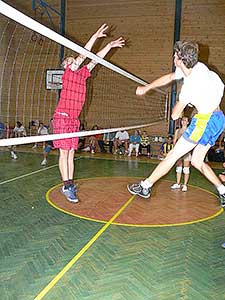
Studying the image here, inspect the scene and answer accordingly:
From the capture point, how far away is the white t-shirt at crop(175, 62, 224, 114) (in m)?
3.31

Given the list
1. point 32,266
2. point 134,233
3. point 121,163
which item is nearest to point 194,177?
point 121,163

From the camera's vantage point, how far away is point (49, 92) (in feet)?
48.2

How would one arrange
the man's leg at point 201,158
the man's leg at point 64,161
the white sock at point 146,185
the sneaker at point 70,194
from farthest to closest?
the sneaker at point 70,194 → the man's leg at point 64,161 → the man's leg at point 201,158 → the white sock at point 146,185

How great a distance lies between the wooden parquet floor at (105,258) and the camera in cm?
306

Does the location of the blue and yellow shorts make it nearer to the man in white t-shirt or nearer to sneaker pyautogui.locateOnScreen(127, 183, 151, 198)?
the man in white t-shirt

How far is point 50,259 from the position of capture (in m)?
3.64

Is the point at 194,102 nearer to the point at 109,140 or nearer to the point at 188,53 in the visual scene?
the point at 188,53

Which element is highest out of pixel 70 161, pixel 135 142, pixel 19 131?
pixel 70 161

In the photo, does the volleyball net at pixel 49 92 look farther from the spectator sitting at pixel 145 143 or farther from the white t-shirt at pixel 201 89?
the white t-shirt at pixel 201 89

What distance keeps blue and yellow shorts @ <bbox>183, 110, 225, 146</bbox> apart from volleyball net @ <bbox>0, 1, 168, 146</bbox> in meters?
8.98

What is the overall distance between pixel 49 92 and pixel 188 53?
12.1m

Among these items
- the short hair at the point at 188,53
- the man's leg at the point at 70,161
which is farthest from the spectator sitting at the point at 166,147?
the short hair at the point at 188,53

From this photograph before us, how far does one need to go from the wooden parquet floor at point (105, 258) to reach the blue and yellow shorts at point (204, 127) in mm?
1339

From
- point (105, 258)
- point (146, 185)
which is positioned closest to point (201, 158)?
point (146, 185)
